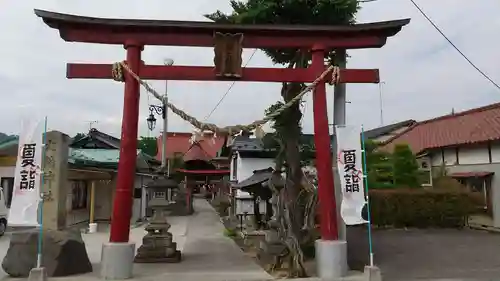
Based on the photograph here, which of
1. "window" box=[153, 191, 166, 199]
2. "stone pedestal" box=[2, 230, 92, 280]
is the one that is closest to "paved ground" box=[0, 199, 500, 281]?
"stone pedestal" box=[2, 230, 92, 280]

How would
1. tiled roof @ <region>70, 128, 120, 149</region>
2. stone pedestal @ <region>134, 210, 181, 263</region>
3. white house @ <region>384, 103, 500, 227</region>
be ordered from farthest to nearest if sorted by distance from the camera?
1. tiled roof @ <region>70, 128, 120, 149</region>
2. white house @ <region>384, 103, 500, 227</region>
3. stone pedestal @ <region>134, 210, 181, 263</region>

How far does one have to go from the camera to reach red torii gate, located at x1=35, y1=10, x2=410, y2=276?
927 centimetres

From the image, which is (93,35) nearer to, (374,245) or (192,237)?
(192,237)

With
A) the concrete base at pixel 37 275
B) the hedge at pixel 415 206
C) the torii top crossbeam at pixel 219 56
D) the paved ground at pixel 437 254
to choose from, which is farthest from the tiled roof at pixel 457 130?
the concrete base at pixel 37 275

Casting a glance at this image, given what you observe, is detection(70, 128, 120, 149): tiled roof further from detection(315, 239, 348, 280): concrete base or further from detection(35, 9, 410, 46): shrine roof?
detection(315, 239, 348, 280): concrete base

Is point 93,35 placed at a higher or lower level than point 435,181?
higher

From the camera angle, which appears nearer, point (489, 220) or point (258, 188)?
point (258, 188)

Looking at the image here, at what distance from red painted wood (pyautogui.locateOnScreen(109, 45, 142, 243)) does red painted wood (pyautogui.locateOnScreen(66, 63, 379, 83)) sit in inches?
14.9

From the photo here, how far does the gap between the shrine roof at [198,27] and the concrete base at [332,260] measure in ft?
16.1

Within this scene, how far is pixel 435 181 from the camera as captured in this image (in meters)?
24.3

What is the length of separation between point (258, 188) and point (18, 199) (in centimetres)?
928

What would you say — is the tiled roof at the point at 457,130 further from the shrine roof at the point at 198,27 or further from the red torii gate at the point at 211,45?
the red torii gate at the point at 211,45

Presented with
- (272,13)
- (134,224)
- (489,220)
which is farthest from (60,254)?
A: (489,220)

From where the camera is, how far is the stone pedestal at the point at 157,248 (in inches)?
468
